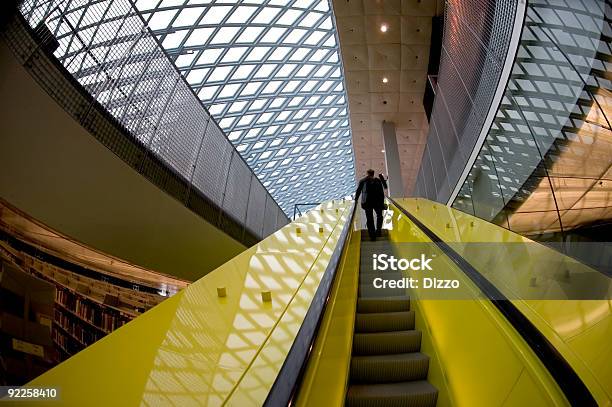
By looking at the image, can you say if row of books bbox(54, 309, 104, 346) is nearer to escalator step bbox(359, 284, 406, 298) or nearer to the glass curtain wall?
escalator step bbox(359, 284, 406, 298)

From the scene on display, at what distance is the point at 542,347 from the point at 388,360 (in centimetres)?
179

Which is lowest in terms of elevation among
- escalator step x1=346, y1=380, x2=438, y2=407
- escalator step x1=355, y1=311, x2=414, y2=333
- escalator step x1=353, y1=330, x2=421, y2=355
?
escalator step x1=346, y1=380, x2=438, y2=407

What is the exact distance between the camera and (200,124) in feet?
31.0

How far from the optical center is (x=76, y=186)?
17.2 ft

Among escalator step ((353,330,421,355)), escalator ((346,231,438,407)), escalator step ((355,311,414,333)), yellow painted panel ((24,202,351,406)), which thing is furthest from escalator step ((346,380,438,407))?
yellow painted panel ((24,202,351,406))

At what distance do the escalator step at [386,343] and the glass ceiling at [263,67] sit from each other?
395 inches

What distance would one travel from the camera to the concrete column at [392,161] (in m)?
20.7

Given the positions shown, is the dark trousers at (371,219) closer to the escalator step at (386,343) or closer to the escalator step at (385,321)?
the escalator step at (385,321)

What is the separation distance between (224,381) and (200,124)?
905cm

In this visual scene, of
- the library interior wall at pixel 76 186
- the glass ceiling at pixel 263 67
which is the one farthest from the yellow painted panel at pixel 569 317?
the glass ceiling at pixel 263 67

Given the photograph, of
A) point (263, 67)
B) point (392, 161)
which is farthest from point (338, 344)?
point (263, 67)

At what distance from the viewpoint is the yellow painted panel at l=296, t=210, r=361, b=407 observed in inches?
90.8

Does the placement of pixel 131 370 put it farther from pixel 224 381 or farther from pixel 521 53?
pixel 521 53

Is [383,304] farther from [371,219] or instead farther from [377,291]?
[371,219]
